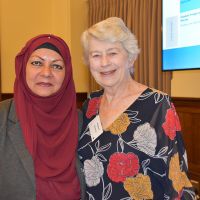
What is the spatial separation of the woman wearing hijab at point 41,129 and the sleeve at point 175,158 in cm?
53

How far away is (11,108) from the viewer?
6.02 ft

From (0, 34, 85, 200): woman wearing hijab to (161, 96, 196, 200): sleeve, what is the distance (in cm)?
53

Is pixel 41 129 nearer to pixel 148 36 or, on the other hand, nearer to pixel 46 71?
pixel 46 71

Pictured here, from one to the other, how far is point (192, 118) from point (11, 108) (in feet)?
6.90

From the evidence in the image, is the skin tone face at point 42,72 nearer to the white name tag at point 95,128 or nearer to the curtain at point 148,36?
the white name tag at point 95,128

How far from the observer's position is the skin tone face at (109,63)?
1792 mm

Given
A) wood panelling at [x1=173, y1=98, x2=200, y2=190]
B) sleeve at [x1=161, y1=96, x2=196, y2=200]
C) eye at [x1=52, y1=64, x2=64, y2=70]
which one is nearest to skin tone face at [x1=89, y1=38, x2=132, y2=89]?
eye at [x1=52, y1=64, x2=64, y2=70]

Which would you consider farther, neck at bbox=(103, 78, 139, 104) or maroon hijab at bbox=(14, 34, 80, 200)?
neck at bbox=(103, 78, 139, 104)

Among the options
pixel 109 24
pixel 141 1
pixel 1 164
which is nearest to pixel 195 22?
pixel 141 1

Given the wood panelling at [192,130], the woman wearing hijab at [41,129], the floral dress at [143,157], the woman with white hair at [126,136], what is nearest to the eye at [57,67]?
the woman wearing hijab at [41,129]

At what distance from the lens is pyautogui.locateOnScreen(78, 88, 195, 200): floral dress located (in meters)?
1.61

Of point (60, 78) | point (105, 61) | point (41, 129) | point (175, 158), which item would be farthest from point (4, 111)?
point (175, 158)

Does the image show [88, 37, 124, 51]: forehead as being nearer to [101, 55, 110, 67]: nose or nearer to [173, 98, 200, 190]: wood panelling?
[101, 55, 110, 67]: nose

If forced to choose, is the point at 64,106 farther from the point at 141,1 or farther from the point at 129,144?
the point at 141,1
